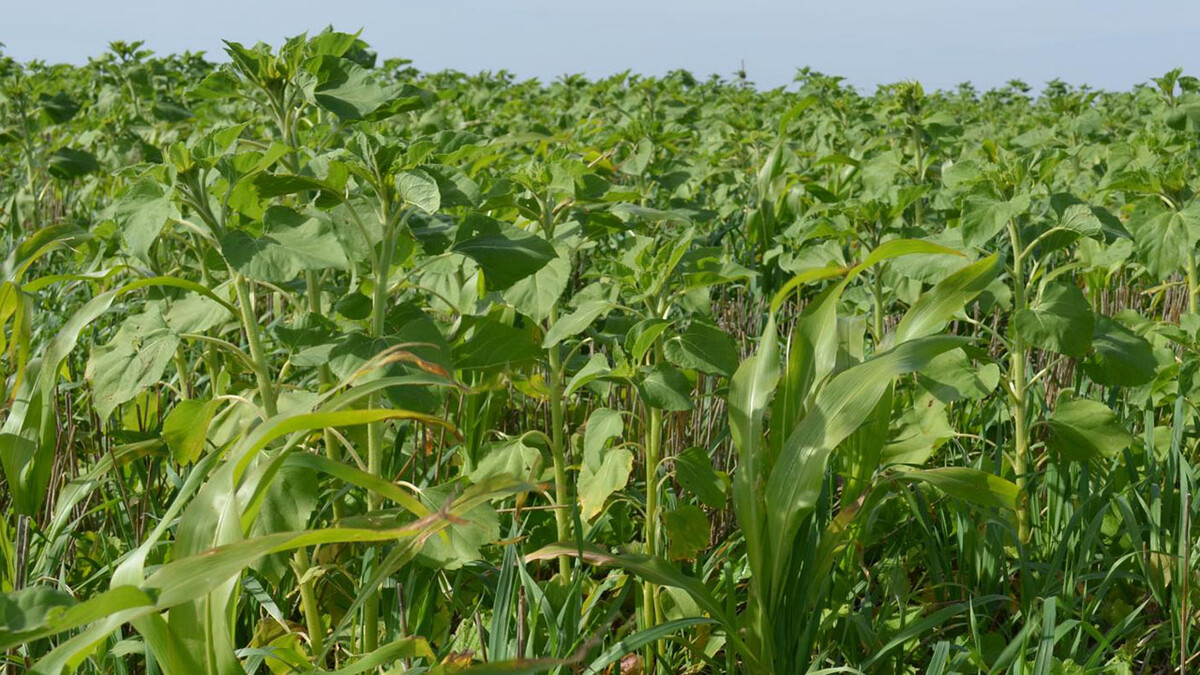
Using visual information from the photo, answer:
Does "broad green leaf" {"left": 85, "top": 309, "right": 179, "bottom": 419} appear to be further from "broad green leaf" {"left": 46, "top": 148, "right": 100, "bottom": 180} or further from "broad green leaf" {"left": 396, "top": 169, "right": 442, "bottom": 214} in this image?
"broad green leaf" {"left": 46, "top": 148, "right": 100, "bottom": 180}

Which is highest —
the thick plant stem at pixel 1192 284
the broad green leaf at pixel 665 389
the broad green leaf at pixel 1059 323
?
the thick plant stem at pixel 1192 284

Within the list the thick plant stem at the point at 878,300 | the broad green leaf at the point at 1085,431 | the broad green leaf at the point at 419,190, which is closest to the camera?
the broad green leaf at the point at 419,190

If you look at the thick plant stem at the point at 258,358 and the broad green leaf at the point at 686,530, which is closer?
the thick plant stem at the point at 258,358

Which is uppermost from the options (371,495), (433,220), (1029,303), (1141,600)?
(433,220)

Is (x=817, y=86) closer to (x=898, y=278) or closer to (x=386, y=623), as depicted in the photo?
(x=898, y=278)

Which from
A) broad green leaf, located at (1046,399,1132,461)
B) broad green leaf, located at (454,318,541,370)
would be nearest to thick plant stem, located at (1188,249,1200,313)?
broad green leaf, located at (1046,399,1132,461)

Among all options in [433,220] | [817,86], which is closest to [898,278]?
[433,220]

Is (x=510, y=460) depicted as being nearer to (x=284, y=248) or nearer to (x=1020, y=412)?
(x=284, y=248)

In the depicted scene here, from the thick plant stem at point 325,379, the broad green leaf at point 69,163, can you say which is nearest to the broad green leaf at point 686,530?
the thick plant stem at point 325,379

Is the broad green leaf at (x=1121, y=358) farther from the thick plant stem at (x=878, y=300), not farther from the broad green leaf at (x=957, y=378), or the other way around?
the thick plant stem at (x=878, y=300)

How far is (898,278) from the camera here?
2.74 meters

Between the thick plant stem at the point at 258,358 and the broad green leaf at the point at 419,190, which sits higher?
the broad green leaf at the point at 419,190

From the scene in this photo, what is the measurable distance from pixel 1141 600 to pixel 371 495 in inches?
62.2

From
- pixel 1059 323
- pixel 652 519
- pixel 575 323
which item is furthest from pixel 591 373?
pixel 1059 323
